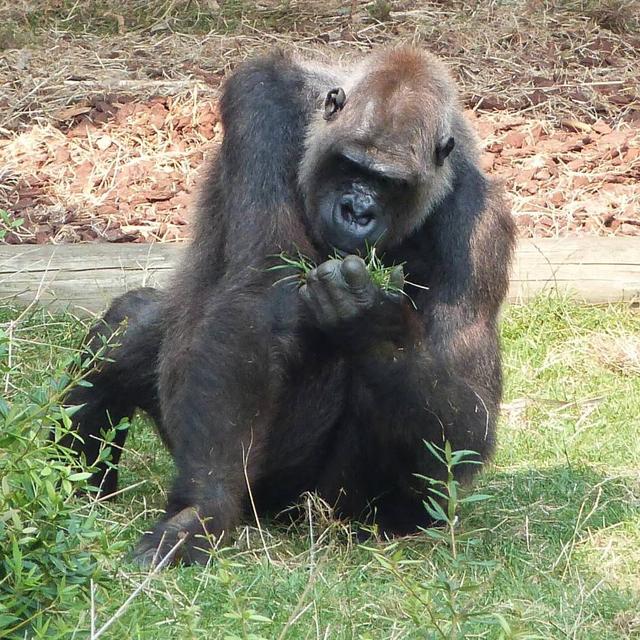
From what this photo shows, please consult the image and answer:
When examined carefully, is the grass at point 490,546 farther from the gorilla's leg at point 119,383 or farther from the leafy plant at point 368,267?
the leafy plant at point 368,267

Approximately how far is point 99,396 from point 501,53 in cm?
591

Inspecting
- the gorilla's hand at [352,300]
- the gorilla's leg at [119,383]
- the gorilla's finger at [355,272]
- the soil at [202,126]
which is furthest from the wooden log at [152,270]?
the gorilla's finger at [355,272]

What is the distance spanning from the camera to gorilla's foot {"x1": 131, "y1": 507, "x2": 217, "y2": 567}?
3.91m

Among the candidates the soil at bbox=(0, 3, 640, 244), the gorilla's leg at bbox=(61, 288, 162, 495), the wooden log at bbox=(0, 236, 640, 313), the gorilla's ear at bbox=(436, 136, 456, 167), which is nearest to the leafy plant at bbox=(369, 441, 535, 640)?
the gorilla's ear at bbox=(436, 136, 456, 167)

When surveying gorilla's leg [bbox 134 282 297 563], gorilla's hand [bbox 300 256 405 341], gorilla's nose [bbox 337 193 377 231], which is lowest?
gorilla's leg [bbox 134 282 297 563]

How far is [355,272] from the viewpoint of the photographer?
4000 millimetres

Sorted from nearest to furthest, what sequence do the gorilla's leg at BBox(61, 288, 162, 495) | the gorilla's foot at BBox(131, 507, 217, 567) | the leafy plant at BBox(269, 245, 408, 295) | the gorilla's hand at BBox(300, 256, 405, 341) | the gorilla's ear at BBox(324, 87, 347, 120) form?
the gorilla's foot at BBox(131, 507, 217, 567) < the gorilla's hand at BBox(300, 256, 405, 341) < the leafy plant at BBox(269, 245, 408, 295) < the gorilla's ear at BBox(324, 87, 347, 120) < the gorilla's leg at BBox(61, 288, 162, 495)

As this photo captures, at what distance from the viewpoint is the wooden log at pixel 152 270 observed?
6363 mm

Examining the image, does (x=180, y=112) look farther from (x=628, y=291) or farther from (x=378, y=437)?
(x=378, y=437)

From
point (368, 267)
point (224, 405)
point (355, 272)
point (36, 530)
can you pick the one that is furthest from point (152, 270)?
point (36, 530)

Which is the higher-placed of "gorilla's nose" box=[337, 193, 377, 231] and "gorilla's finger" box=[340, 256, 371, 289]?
"gorilla's nose" box=[337, 193, 377, 231]

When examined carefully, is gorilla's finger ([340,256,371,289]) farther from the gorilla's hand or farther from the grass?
the grass

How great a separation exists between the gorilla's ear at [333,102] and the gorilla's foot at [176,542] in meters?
1.49

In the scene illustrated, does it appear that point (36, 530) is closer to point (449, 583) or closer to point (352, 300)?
point (449, 583)
